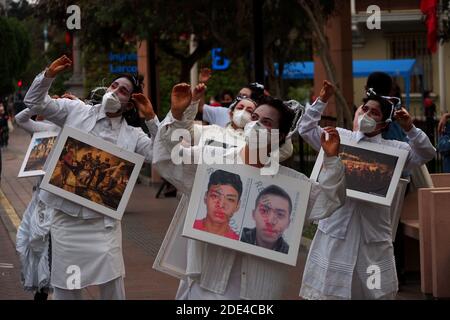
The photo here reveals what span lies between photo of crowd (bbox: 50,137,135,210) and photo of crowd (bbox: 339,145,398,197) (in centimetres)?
160

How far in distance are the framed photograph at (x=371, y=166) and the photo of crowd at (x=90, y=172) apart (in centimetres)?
140

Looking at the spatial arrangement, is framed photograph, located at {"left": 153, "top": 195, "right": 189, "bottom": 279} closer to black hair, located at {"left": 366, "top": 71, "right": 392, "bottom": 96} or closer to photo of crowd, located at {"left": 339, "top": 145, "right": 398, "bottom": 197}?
photo of crowd, located at {"left": 339, "top": 145, "right": 398, "bottom": 197}

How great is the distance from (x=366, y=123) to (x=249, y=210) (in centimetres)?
179

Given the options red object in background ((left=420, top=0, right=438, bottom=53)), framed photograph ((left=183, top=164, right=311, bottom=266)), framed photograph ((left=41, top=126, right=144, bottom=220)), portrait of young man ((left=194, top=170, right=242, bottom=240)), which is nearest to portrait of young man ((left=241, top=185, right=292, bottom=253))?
framed photograph ((left=183, top=164, right=311, bottom=266))

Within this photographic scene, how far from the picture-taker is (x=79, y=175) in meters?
7.66

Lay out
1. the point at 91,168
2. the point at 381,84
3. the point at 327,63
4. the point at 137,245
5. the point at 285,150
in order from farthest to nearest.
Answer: the point at 327,63
the point at 137,245
the point at 381,84
the point at 91,168
the point at 285,150

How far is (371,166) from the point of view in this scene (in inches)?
322

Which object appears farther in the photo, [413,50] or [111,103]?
[413,50]

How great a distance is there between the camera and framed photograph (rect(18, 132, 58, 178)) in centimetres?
1050

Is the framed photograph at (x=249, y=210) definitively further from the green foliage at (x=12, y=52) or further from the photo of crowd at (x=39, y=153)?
the green foliage at (x=12, y=52)

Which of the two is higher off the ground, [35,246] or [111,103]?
[111,103]

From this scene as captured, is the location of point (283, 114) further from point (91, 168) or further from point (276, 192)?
point (91, 168)

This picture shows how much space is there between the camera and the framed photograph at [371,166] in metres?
8.03

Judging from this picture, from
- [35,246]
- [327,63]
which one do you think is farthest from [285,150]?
[327,63]
